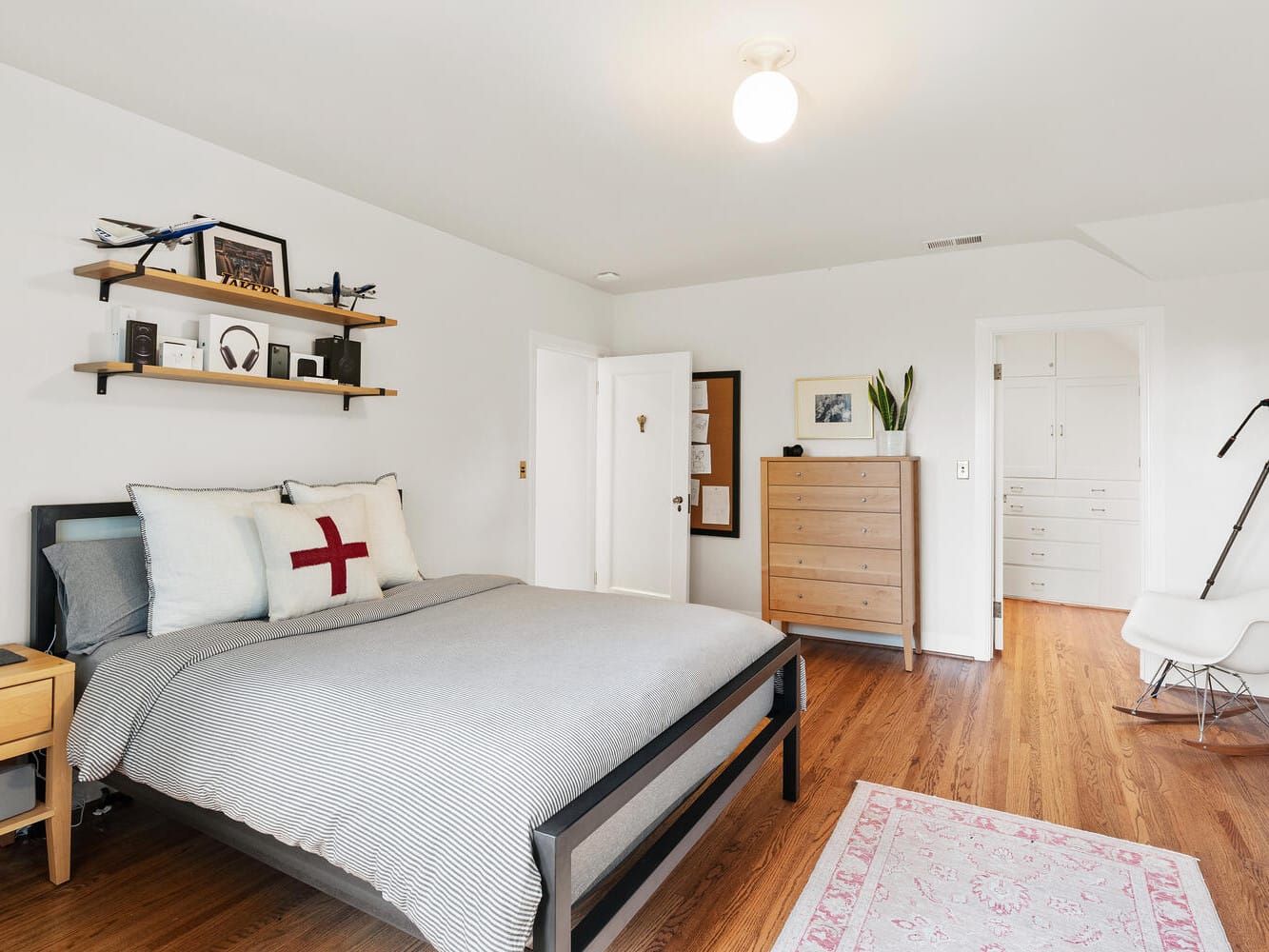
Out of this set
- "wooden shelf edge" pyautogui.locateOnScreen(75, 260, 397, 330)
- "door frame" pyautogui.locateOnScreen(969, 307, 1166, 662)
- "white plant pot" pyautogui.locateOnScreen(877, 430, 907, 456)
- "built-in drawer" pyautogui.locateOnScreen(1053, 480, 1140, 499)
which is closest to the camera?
"wooden shelf edge" pyautogui.locateOnScreen(75, 260, 397, 330)

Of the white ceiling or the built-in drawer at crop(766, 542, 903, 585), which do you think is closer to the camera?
the white ceiling

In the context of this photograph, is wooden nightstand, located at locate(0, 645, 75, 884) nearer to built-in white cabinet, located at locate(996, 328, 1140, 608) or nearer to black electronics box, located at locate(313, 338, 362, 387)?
black electronics box, located at locate(313, 338, 362, 387)

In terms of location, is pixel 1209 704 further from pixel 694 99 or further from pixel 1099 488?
pixel 694 99

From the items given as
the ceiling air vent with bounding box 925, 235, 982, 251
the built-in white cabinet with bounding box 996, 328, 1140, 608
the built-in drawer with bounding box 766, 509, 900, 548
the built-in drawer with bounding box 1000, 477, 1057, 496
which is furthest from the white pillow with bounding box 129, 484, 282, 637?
the built-in drawer with bounding box 1000, 477, 1057, 496

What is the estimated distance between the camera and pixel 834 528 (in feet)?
13.7

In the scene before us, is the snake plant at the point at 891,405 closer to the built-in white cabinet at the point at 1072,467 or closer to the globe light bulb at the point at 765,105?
the built-in white cabinet at the point at 1072,467

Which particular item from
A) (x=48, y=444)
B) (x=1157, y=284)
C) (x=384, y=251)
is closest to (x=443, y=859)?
(x=48, y=444)

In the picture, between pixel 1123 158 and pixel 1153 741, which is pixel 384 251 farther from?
pixel 1153 741

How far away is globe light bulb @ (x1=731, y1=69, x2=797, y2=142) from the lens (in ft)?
6.56

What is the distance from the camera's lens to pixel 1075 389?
563 cm

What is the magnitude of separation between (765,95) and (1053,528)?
4935mm

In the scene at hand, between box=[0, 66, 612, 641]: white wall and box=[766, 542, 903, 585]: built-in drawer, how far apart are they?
5.07 ft

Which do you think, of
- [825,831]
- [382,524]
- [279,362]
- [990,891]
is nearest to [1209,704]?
[990,891]

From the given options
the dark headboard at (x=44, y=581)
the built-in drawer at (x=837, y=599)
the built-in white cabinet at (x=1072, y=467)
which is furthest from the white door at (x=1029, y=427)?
the dark headboard at (x=44, y=581)
